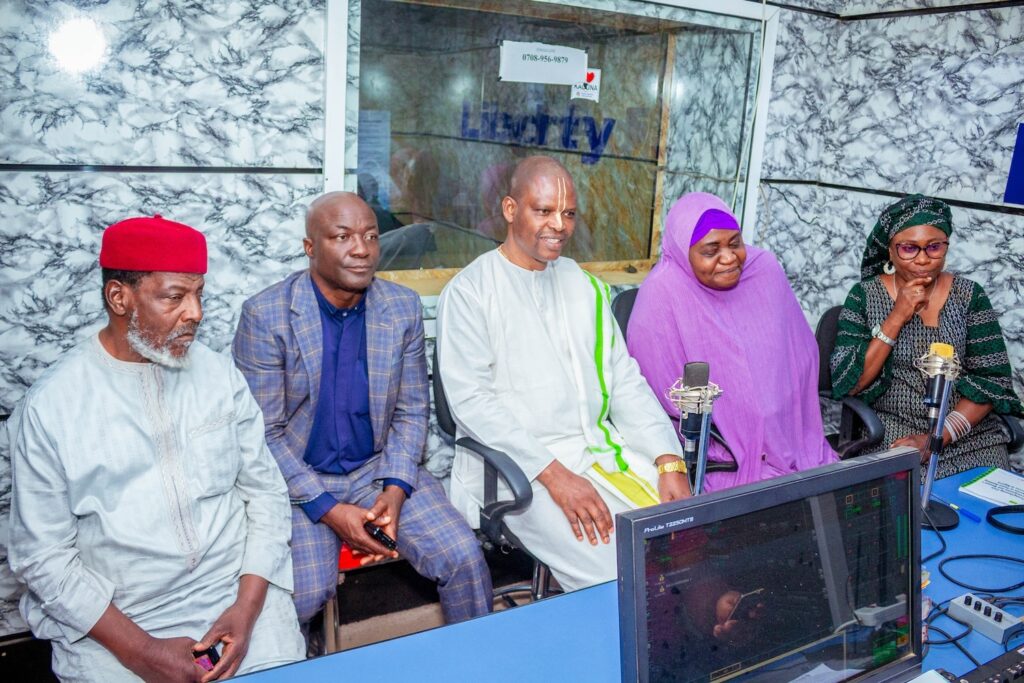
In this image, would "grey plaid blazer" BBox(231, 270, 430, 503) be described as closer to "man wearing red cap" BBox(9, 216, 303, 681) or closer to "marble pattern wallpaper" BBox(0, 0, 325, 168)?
"man wearing red cap" BBox(9, 216, 303, 681)

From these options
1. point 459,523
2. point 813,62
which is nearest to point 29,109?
point 459,523

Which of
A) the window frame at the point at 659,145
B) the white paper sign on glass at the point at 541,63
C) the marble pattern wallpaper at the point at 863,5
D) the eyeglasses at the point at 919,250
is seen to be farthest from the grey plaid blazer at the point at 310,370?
the marble pattern wallpaper at the point at 863,5

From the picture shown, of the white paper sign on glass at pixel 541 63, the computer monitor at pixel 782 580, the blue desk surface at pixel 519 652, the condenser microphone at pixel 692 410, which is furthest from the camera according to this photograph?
the white paper sign on glass at pixel 541 63

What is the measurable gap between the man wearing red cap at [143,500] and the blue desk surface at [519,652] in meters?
0.65

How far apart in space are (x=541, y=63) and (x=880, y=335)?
60.2 inches

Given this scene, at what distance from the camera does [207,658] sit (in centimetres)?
178

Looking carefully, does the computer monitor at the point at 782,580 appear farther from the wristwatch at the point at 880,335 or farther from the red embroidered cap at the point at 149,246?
the wristwatch at the point at 880,335

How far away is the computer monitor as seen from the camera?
98 cm

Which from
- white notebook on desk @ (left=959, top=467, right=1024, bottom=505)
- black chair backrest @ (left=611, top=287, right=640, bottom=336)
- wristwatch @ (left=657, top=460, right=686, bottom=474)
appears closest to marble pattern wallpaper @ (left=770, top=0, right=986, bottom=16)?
black chair backrest @ (left=611, top=287, right=640, bottom=336)

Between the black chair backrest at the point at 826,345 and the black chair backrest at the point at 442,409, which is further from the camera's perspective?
the black chair backrest at the point at 826,345

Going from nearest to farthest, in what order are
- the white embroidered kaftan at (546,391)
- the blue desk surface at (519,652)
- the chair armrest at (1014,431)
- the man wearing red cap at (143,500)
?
the blue desk surface at (519,652) < the man wearing red cap at (143,500) < the white embroidered kaftan at (546,391) < the chair armrest at (1014,431)

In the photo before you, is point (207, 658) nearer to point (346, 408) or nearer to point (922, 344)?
point (346, 408)

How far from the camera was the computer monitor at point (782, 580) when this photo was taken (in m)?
0.98

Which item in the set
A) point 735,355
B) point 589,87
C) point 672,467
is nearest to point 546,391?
point 672,467
